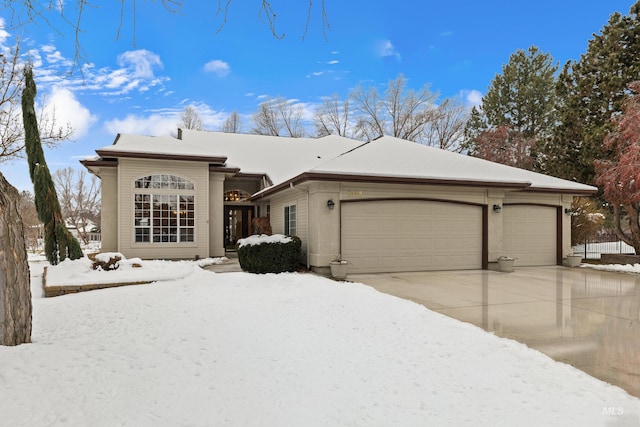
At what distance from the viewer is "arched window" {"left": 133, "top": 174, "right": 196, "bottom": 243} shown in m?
12.9

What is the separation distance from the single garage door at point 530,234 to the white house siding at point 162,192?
1039 centimetres

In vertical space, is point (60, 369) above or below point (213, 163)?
below

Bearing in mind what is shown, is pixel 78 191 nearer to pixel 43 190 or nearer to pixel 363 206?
pixel 43 190

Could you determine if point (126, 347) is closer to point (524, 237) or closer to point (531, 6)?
point (531, 6)

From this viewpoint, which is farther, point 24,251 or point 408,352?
point 408,352

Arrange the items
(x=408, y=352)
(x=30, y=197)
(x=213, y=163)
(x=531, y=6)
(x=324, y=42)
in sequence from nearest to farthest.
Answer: (x=324, y=42), (x=408, y=352), (x=531, y=6), (x=213, y=163), (x=30, y=197)

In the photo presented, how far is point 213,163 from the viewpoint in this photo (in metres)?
13.9

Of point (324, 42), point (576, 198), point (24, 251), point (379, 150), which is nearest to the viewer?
point (324, 42)

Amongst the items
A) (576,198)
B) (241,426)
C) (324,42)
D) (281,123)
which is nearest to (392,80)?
(281,123)

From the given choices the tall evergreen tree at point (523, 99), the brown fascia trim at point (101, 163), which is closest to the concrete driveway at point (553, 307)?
the brown fascia trim at point (101, 163)

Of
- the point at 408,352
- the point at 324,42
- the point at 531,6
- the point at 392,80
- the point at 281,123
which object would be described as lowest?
the point at 408,352

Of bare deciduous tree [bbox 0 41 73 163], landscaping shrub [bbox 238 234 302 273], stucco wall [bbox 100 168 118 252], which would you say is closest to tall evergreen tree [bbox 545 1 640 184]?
landscaping shrub [bbox 238 234 302 273]

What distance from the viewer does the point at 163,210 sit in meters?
13.2

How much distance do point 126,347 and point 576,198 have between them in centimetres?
1740
